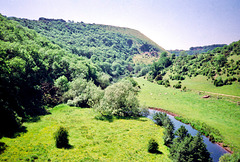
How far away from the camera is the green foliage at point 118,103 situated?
40162 mm

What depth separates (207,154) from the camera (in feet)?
68.7

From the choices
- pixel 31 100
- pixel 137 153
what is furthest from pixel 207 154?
pixel 31 100

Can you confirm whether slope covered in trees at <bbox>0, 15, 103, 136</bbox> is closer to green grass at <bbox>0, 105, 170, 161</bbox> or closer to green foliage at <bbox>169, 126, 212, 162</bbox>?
green grass at <bbox>0, 105, 170, 161</bbox>


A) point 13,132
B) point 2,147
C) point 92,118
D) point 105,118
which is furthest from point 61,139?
point 105,118

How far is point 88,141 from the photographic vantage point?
25062 millimetres

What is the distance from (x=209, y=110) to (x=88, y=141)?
43.3m

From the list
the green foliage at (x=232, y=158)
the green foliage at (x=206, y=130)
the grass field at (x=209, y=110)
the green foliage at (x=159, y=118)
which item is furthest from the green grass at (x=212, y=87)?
the green foliage at (x=232, y=158)

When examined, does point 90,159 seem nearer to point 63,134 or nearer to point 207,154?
point 63,134

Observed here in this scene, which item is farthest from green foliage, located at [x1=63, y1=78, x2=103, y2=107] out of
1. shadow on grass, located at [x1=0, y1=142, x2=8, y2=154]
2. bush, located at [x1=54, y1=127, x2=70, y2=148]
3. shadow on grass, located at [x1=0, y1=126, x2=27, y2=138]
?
shadow on grass, located at [x1=0, y1=142, x2=8, y2=154]

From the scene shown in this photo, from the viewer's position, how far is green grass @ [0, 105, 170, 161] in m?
18.8

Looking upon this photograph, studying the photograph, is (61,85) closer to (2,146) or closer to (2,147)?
(2,146)

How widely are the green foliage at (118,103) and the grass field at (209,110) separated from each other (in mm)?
16522

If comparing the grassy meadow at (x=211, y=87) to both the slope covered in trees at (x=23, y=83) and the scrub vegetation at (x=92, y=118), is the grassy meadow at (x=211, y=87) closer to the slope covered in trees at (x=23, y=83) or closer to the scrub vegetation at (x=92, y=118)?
the scrub vegetation at (x=92, y=118)

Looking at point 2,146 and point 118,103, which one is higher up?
A: point 118,103
